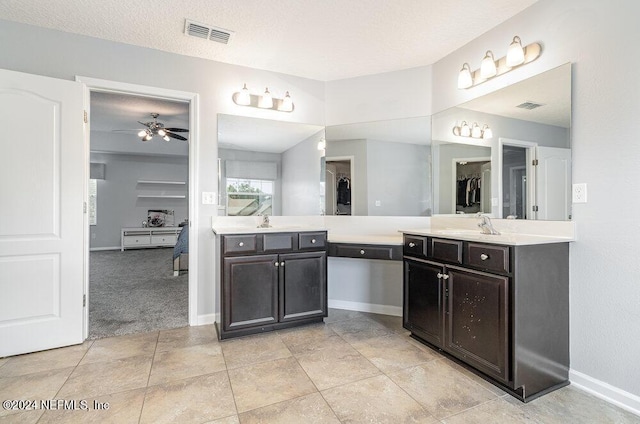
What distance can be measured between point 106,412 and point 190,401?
1.35ft

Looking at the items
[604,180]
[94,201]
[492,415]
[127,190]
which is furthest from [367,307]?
[94,201]

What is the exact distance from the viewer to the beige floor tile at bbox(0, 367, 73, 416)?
1721 mm

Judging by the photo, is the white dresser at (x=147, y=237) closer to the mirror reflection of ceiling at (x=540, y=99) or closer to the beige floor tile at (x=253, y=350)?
the beige floor tile at (x=253, y=350)

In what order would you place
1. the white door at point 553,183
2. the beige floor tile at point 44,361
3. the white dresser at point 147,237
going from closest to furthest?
the white door at point 553,183 < the beige floor tile at point 44,361 < the white dresser at point 147,237

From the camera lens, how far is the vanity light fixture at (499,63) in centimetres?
208

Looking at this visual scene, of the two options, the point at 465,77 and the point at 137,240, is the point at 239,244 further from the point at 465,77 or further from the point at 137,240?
the point at 137,240

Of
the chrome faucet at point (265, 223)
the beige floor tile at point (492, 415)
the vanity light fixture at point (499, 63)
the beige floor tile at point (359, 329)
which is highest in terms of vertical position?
the vanity light fixture at point (499, 63)

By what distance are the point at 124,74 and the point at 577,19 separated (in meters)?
3.29

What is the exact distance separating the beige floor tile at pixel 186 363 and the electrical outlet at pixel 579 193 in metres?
2.46

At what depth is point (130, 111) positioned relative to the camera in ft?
15.9

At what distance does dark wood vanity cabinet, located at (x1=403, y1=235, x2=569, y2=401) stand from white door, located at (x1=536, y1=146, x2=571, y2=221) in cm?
23

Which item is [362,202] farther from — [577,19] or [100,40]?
[100,40]

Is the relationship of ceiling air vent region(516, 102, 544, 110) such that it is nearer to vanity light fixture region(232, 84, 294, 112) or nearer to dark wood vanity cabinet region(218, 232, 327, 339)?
dark wood vanity cabinet region(218, 232, 327, 339)

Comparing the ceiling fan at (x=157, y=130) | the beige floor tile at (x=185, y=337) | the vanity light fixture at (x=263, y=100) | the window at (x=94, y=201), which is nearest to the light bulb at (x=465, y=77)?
the vanity light fixture at (x=263, y=100)
